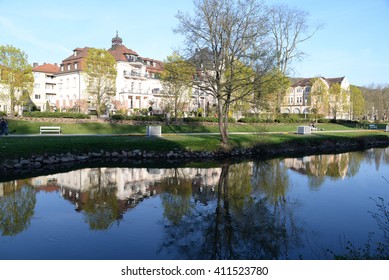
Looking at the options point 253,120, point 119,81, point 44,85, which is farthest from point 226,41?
point 44,85

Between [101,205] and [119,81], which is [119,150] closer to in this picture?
[101,205]

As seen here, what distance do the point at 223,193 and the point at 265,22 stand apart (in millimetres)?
13959

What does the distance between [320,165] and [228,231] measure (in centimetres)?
1465

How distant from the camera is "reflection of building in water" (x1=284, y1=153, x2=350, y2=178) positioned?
18.9m

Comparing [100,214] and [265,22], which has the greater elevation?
[265,22]

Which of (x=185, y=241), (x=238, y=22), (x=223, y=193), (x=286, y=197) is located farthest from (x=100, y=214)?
(x=238, y=22)

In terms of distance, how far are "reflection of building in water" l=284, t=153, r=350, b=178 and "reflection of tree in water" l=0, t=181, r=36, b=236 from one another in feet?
44.5

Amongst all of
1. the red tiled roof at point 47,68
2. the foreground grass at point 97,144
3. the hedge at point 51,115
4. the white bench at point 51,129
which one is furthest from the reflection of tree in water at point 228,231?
the red tiled roof at point 47,68

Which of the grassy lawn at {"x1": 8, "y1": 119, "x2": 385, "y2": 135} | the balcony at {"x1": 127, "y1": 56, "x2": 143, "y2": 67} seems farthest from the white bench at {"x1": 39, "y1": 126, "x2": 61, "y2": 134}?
the balcony at {"x1": 127, "y1": 56, "x2": 143, "y2": 67}

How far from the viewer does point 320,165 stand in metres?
21.8

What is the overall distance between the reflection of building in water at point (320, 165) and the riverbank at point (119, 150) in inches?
104
